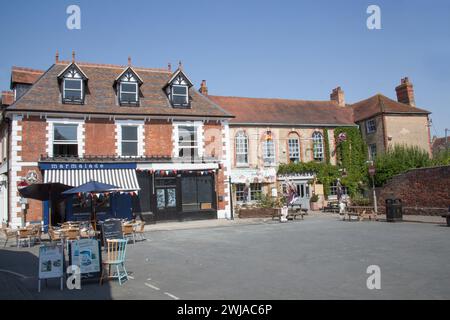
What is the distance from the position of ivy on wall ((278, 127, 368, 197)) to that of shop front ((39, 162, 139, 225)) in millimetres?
14024

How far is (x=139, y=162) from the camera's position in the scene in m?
24.4

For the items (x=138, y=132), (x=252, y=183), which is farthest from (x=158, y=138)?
(x=252, y=183)

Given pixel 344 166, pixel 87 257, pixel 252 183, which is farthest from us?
pixel 344 166

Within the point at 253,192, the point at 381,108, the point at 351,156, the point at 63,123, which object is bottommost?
the point at 253,192

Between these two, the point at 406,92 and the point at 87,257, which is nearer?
the point at 87,257

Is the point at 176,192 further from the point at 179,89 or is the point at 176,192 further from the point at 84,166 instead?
the point at 179,89

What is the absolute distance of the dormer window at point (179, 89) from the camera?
26.8 metres

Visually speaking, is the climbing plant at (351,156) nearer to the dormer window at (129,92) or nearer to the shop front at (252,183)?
the shop front at (252,183)

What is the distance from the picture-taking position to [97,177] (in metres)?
22.9

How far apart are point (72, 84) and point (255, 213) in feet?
48.5

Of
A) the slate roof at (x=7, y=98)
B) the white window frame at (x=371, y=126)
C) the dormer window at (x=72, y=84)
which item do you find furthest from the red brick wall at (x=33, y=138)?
the white window frame at (x=371, y=126)
